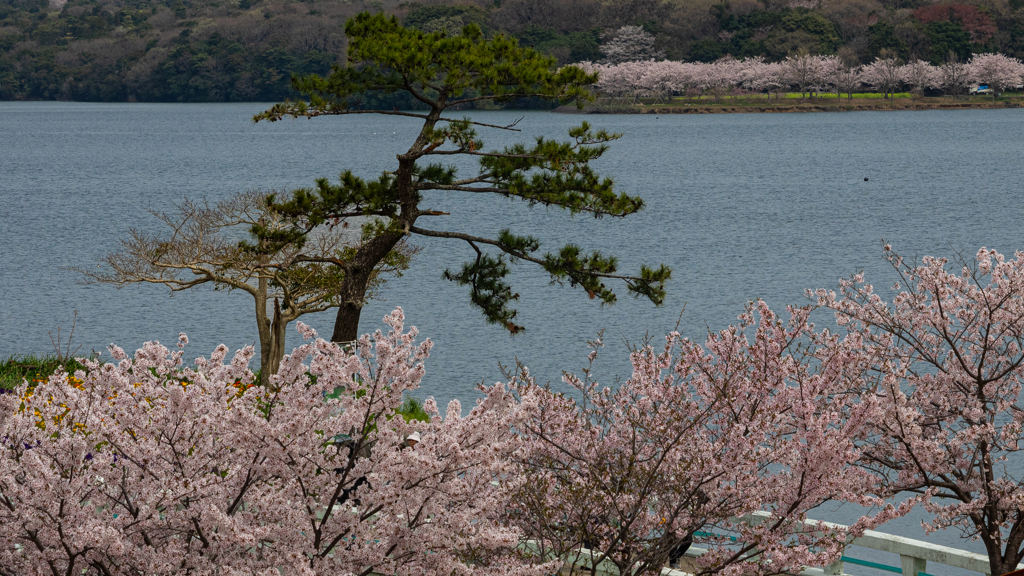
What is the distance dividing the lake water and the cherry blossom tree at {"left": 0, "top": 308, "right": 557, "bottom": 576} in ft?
30.8

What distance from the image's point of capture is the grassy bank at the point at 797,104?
385ft

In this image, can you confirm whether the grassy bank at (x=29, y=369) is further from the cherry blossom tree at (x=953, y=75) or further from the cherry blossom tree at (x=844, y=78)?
the cherry blossom tree at (x=953, y=75)

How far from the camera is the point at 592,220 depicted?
48719mm

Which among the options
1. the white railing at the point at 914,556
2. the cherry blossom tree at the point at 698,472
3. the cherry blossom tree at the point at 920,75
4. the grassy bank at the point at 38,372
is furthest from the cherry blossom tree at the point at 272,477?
the cherry blossom tree at the point at 920,75

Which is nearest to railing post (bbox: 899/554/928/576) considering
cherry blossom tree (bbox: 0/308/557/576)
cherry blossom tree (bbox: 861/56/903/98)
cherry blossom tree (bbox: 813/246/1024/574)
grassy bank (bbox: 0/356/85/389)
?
cherry blossom tree (bbox: 813/246/1024/574)

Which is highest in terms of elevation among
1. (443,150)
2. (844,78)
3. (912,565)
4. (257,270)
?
(443,150)

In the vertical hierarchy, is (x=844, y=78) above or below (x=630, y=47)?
below

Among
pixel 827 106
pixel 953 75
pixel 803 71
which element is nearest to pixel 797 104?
pixel 827 106

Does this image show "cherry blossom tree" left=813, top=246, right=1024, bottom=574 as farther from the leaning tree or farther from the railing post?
the leaning tree

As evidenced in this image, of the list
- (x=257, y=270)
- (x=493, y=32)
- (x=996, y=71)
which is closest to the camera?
(x=257, y=270)

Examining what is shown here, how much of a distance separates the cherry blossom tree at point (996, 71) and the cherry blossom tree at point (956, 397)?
117665mm

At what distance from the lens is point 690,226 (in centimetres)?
4425

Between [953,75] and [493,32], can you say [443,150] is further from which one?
[953,75]

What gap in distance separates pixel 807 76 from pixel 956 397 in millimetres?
115692
